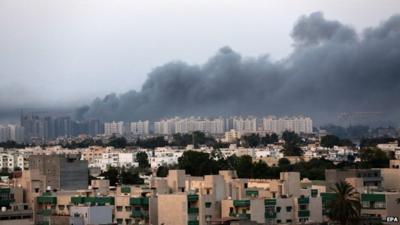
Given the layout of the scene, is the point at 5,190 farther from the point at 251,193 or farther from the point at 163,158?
the point at 163,158

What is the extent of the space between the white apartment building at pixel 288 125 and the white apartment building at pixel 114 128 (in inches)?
615

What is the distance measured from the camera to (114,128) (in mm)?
125000

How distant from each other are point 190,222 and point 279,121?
3926 inches

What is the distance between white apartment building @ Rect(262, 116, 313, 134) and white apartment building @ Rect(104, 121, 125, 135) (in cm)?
1562

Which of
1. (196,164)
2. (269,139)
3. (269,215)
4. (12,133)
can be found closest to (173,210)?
(269,215)

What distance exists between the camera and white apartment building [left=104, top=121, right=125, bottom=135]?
401 feet

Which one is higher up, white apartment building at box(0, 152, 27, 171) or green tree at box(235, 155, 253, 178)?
white apartment building at box(0, 152, 27, 171)

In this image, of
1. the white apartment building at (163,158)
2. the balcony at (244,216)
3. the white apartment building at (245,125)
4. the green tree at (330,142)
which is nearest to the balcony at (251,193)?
the balcony at (244,216)

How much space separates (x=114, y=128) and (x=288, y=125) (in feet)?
60.8

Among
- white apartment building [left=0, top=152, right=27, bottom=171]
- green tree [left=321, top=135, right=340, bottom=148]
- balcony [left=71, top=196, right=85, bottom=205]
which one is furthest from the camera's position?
green tree [left=321, top=135, right=340, bottom=148]

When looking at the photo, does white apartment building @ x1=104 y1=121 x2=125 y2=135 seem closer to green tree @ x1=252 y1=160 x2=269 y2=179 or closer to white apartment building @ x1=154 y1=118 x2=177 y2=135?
white apartment building @ x1=154 y1=118 x2=177 y2=135

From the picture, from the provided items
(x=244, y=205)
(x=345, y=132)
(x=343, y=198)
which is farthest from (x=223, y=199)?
(x=345, y=132)

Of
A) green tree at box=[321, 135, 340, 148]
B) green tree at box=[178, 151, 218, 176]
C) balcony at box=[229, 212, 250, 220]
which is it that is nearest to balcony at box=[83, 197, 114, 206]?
balcony at box=[229, 212, 250, 220]

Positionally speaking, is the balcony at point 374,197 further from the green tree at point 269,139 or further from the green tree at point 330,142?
the green tree at point 269,139
